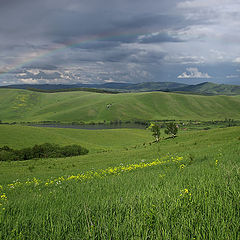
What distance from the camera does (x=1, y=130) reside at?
→ 247 ft

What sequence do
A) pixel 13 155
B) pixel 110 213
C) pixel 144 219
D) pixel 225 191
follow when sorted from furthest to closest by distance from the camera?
pixel 13 155, pixel 225 191, pixel 110 213, pixel 144 219

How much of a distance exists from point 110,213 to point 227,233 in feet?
5.43

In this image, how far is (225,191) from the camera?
12.9 ft

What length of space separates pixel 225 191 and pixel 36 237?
10.9ft

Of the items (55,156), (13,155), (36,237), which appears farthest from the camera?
(55,156)

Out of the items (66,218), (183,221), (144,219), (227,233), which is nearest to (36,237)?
(66,218)

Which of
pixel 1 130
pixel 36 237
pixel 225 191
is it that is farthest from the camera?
pixel 1 130

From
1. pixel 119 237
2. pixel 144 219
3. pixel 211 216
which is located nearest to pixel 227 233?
pixel 211 216

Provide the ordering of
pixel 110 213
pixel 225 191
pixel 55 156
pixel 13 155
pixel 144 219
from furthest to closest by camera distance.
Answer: pixel 55 156 → pixel 13 155 → pixel 225 191 → pixel 110 213 → pixel 144 219

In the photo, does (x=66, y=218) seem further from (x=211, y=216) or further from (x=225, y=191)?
(x=225, y=191)

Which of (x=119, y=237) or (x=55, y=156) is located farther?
(x=55, y=156)

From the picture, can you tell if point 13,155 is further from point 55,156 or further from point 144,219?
point 144,219

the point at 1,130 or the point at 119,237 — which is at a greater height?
the point at 119,237

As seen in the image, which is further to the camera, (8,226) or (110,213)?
(110,213)
